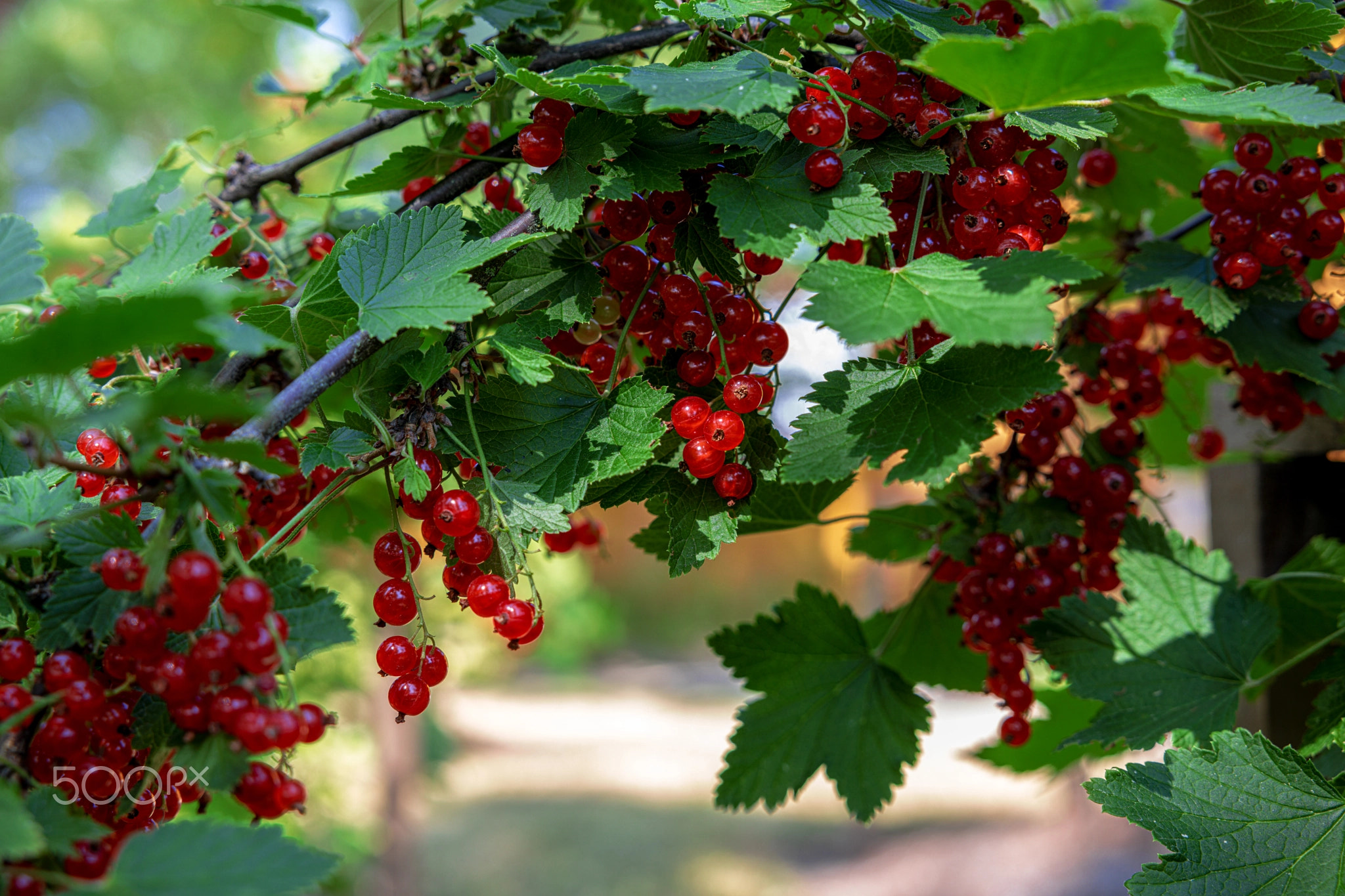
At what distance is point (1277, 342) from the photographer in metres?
0.73

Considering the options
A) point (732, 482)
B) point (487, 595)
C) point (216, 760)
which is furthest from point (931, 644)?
point (216, 760)

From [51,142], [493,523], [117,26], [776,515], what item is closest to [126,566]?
[493,523]

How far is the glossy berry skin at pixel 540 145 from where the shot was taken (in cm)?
55

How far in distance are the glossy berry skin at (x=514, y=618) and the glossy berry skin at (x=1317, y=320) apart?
676mm

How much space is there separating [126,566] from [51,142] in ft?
25.2

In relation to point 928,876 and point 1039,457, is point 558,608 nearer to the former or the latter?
point 928,876

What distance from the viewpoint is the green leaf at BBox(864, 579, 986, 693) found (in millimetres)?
886

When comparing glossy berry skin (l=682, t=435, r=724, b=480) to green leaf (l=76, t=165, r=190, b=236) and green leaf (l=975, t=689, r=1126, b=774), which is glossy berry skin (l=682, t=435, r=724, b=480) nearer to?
green leaf (l=76, t=165, r=190, b=236)

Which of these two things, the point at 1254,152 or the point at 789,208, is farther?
the point at 1254,152

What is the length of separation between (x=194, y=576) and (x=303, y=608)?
9 centimetres

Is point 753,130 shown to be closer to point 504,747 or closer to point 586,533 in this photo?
point 586,533

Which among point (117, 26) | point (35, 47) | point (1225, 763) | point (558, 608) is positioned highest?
point (35, 47)

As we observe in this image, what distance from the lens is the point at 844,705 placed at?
83cm

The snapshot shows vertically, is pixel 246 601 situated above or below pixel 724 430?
below
